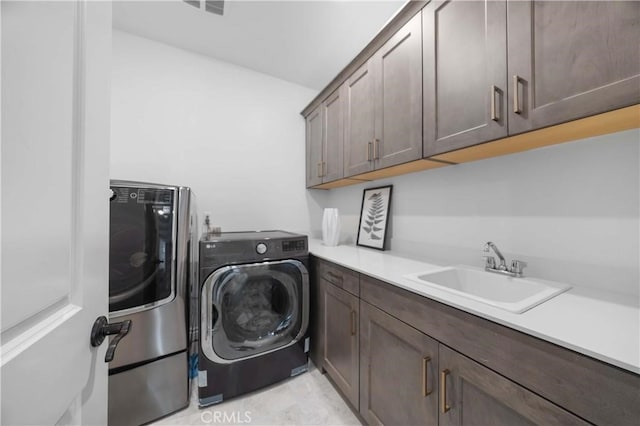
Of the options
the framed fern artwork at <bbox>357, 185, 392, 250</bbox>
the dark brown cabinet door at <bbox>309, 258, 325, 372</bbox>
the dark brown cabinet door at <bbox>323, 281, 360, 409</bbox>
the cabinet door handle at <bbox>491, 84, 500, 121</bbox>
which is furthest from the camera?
the framed fern artwork at <bbox>357, 185, 392, 250</bbox>

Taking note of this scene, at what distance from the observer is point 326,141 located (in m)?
2.22

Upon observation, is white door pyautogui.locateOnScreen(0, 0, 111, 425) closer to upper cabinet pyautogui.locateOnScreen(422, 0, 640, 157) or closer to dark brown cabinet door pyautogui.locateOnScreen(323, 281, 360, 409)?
dark brown cabinet door pyautogui.locateOnScreen(323, 281, 360, 409)

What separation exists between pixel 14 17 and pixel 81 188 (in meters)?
0.29

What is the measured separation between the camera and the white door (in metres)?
0.32

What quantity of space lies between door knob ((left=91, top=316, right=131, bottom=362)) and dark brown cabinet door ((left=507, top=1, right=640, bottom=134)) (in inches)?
57.8

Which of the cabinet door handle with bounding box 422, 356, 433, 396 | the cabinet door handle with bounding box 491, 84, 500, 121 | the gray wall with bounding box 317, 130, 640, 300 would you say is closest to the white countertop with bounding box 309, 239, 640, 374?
the gray wall with bounding box 317, 130, 640, 300

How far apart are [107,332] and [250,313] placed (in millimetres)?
1211

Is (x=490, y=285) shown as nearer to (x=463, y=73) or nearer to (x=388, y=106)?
(x=463, y=73)

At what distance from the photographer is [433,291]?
3.09ft

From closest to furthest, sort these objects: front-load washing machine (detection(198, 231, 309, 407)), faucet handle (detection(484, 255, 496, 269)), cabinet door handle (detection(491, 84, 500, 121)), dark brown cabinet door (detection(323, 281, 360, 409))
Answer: cabinet door handle (detection(491, 84, 500, 121)) → faucet handle (detection(484, 255, 496, 269)) → dark brown cabinet door (detection(323, 281, 360, 409)) → front-load washing machine (detection(198, 231, 309, 407))

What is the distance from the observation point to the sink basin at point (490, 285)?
931 mm

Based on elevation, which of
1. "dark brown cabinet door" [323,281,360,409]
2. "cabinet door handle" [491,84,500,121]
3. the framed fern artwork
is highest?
"cabinet door handle" [491,84,500,121]

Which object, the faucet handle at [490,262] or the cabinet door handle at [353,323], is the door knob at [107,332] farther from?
the faucet handle at [490,262]

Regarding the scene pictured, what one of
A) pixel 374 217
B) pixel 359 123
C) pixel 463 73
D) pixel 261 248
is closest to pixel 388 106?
pixel 359 123
